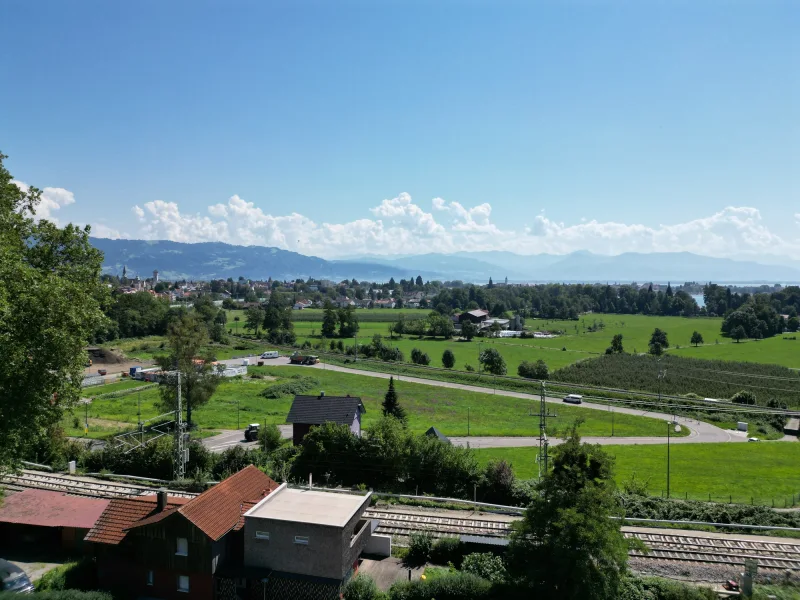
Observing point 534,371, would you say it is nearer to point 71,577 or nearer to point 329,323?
point 329,323

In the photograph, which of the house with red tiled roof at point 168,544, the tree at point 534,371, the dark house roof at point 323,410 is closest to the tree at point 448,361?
the tree at point 534,371

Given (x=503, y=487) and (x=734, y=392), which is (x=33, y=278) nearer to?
(x=503, y=487)

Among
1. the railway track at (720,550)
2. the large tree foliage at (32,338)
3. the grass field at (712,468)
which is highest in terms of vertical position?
the large tree foliage at (32,338)

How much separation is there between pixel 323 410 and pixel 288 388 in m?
25.3

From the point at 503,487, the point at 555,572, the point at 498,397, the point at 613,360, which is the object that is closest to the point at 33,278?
the point at 555,572

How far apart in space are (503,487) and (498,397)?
33496 mm

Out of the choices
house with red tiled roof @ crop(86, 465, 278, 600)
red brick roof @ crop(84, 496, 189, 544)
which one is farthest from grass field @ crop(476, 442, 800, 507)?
red brick roof @ crop(84, 496, 189, 544)

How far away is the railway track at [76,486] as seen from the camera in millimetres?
29281

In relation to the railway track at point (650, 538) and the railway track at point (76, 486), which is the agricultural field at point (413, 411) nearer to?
the railway track at point (76, 486)

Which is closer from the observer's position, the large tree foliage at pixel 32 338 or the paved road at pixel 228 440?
the large tree foliage at pixel 32 338

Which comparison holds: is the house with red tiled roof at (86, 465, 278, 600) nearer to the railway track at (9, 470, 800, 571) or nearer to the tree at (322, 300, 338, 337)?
the railway track at (9, 470, 800, 571)

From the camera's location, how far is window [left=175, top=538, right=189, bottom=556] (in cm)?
1958

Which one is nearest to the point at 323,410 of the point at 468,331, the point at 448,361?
the point at 448,361

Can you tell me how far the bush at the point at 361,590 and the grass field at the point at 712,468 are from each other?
16.3m
